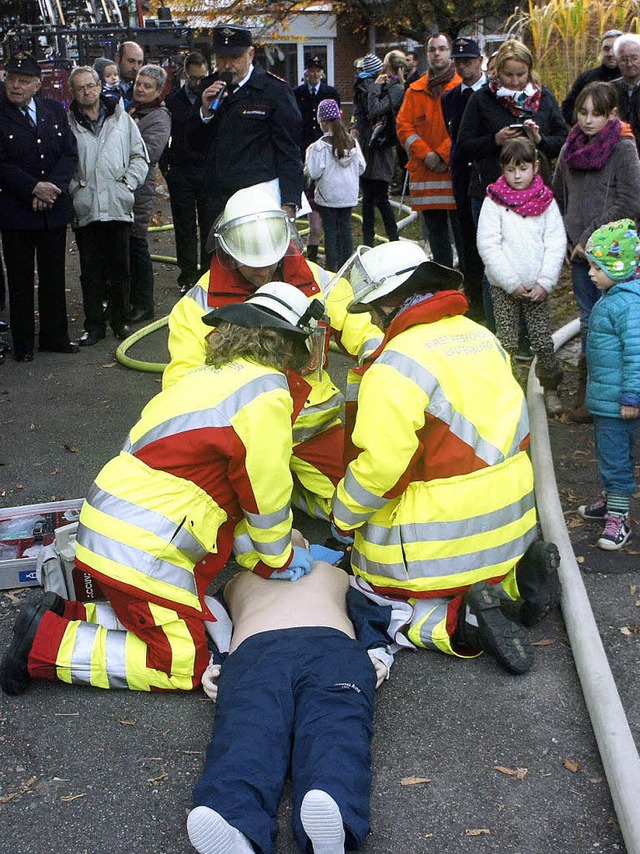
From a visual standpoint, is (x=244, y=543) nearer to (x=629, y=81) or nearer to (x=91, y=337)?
(x=629, y=81)

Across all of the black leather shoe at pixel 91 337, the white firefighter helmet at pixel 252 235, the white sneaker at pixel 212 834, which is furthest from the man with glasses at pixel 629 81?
the white sneaker at pixel 212 834

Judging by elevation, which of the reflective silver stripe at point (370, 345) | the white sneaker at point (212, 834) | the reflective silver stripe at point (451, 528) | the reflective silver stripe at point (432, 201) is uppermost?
the reflective silver stripe at point (432, 201)

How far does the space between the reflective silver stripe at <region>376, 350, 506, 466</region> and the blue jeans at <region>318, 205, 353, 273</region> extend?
20.1ft

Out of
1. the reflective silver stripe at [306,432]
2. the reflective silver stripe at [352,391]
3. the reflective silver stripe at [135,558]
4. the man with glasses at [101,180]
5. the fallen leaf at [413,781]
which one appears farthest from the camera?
the man with glasses at [101,180]

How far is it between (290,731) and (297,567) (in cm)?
83

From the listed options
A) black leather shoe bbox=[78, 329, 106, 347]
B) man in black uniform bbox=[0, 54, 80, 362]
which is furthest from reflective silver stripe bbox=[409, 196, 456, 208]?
black leather shoe bbox=[78, 329, 106, 347]

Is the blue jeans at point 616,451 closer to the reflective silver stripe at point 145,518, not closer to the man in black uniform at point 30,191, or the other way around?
the reflective silver stripe at point 145,518

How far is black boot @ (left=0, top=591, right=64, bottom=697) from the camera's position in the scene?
338 centimetres

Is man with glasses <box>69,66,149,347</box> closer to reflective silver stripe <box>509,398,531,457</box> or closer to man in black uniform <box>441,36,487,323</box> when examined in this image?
man in black uniform <box>441,36,487,323</box>

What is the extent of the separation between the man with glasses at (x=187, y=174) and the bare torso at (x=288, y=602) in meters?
5.15

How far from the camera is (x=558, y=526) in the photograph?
4.25 meters

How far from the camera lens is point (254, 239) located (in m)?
4.32

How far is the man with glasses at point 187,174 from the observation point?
335 inches

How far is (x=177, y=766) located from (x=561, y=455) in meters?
3.17
